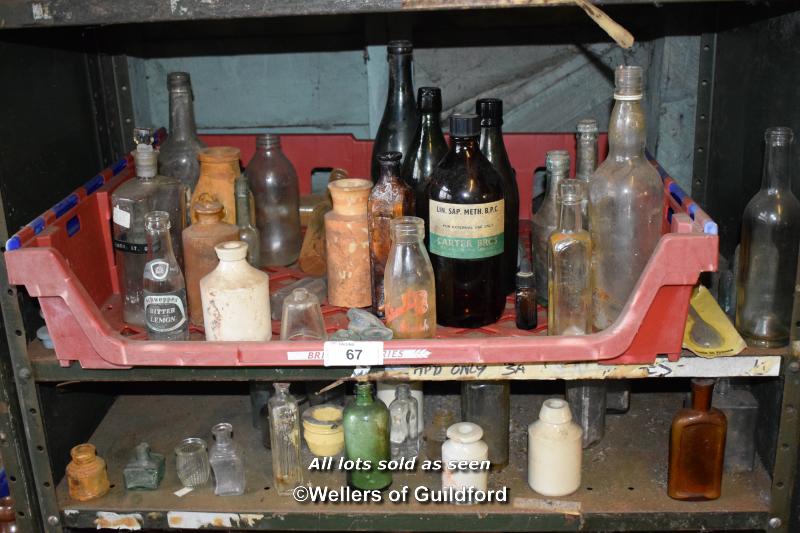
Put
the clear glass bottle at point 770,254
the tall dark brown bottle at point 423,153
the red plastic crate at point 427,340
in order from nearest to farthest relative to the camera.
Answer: the red plastic crate at point 427,340 < the clear glass bottle at point 770,254 < the tall dark brown bottle at point 423,153

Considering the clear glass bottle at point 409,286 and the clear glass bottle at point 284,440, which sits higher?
the clear glass bottle at point 409,286

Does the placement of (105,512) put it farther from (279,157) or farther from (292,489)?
(279,157)

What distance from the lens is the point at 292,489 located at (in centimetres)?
156

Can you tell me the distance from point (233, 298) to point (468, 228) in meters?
0.37

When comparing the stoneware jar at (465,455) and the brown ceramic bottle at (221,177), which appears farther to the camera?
the brown ceramic bottle at (221,177)

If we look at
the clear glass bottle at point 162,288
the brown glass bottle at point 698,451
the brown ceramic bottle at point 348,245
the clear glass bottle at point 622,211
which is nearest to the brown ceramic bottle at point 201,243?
the clear glass bottle at point 162,288

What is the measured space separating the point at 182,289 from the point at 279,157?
42 centimetres

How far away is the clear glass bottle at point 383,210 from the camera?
4.77 feet

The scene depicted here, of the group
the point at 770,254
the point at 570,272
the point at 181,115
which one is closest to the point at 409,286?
the point at 570,272

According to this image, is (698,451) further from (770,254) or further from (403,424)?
(403,424)

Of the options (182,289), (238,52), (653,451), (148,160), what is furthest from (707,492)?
(238,52)

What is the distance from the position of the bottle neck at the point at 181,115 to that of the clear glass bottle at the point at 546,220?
2.33ft

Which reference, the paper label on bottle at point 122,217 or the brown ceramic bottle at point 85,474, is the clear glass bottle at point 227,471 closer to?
the brown ceramic bottle at point 85,474

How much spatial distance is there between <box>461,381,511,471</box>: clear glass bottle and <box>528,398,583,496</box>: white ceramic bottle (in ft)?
0.30
